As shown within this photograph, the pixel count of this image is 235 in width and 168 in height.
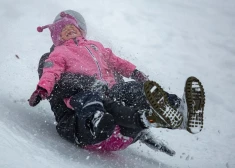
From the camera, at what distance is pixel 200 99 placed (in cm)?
223

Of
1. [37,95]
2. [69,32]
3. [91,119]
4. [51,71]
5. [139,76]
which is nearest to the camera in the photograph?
[91,119]

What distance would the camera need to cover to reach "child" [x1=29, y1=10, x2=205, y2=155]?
2219mm

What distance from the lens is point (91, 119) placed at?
241 centimetres

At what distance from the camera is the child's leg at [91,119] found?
2.38 meters

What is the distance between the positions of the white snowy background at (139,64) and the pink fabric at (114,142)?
9 centimetres

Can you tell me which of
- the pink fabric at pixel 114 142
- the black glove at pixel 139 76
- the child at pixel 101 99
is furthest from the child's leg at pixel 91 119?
the black glove at pixel 139 76

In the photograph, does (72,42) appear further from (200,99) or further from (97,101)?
(200,99)

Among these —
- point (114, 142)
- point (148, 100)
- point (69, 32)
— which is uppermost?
point (148, 100)

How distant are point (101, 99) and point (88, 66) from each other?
30.8 inches

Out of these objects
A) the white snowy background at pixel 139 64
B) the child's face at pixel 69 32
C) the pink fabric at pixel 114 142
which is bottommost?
the white snowy background at pixel 139 64

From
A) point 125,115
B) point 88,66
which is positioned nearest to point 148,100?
point 125,115

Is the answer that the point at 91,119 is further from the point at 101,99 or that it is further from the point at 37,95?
the point at 37,95

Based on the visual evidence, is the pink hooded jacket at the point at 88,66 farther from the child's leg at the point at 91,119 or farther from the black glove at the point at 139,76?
the child's leg at the point at 91,119

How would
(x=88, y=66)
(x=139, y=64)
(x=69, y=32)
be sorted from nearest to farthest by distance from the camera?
(x=88, y=66)
(x=69, y=32)
(x=139, y=64)
